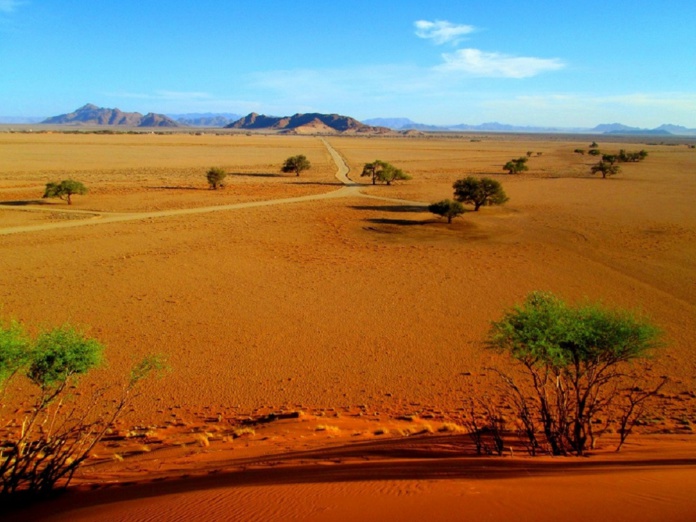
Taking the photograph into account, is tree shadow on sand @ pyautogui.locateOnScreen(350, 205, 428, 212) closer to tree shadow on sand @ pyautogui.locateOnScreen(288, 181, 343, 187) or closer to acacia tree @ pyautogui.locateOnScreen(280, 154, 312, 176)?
tree shadow on sand @ pyautogui.locateOnScreen(288, 181, 343, 187)

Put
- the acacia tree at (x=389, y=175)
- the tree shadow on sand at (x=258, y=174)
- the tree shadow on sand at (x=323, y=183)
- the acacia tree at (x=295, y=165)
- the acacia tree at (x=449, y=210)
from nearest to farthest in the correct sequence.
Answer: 1. the acacia tree at (x=449, y=210)
2. the acacia tree at (x=389, y=175)
3. the tree shadow on sand at (x=323, y=183)
4. the tree shadow on sand at (x=258, y=174)
5. the acacia tree at (x=295, y=165)

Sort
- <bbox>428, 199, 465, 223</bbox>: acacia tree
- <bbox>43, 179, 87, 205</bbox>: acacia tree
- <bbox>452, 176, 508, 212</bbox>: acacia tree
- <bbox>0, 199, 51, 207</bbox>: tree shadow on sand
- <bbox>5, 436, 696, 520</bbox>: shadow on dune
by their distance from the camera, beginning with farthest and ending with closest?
<bbox>43, 179, 87, 205</bbox>: acacia tree < <bbox>0, 199, 51, 207</bbox>: tree shadow on sand < <bbox>452, 176, 508, 212</bbox>: acacia tree < <bbox>428, 199, 465, 223</bbox>: acacia tree < <bbox>5, 436, 696, 520</bbox>: shadow on dune

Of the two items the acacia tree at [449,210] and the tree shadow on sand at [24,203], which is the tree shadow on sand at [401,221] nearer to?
the acacia tree at [449,210]

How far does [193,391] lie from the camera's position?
12.9 meters

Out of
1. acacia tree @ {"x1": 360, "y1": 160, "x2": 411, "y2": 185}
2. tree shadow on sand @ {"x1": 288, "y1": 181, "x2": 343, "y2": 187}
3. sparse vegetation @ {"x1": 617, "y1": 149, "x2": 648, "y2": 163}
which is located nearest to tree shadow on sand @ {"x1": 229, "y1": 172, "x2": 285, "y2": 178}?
tree shadow on sand @ {"x1": 288, "y1": 181, "x2": 343, "y2": 187}

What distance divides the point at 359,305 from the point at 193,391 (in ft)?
25.4

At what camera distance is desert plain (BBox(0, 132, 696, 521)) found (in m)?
6.16

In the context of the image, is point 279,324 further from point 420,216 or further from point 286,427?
point 420,216

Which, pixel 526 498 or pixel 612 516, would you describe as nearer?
pixel 612 516

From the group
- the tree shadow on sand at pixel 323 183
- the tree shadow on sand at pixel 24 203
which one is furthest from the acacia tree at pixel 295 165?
the tree shadow on sand at pixel 24 203

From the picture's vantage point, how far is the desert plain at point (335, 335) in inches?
243

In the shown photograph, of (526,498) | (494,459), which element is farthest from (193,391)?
(526,498)

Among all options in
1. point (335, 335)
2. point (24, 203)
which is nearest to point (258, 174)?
point (24, 203)

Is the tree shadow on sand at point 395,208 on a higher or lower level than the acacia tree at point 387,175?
lower
